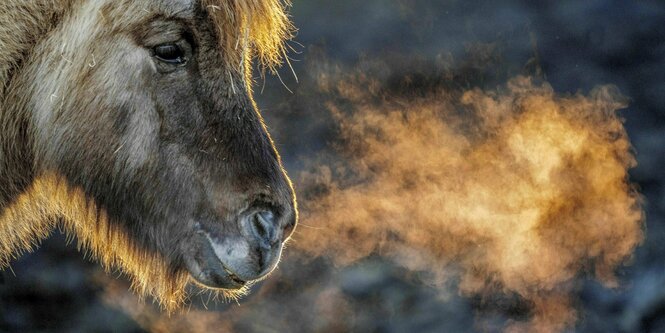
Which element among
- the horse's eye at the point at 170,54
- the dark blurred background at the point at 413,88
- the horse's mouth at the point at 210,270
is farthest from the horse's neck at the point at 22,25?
the dark blurred background at the point at 413,88

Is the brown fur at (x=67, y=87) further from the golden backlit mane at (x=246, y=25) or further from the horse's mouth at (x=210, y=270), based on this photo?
the horse's mouth at (x=210, y=270)

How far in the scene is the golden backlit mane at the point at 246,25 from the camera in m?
2.98

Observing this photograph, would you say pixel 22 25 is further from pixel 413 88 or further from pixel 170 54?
pixel 413 88

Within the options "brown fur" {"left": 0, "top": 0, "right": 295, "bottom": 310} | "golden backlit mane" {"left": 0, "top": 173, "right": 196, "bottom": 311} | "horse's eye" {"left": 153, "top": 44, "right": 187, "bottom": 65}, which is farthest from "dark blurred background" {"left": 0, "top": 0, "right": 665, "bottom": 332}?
"horse's eye" {"left": 153, "top": 44, "right": 187, "bottom": 65}

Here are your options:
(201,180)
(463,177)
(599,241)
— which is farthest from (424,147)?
(201,180)

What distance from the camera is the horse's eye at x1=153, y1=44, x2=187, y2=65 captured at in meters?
2.91

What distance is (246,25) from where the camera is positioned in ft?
10.2

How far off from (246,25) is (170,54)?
0.33 m

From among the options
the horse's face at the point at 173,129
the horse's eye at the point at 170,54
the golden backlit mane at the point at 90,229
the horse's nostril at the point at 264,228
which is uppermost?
the horse's eye at the point at 170,54

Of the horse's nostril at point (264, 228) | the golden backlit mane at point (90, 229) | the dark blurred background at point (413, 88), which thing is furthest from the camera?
the dark blurred background at point (413, 88)

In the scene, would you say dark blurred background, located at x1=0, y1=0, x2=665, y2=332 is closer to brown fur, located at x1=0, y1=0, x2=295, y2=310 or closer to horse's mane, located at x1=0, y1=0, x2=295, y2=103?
brown fur, located at x1=0, y1=0, x2=295, y2=310

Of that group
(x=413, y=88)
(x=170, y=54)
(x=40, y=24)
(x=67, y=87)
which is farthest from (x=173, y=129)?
(x=413, y=88)

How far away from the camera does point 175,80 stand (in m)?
2.94

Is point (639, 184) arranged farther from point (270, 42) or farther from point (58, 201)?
point (58, 201)
